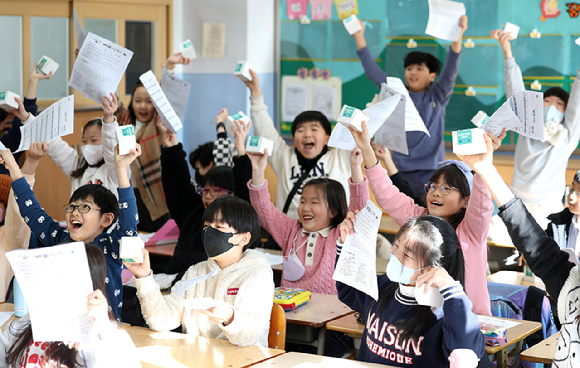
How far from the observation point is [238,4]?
6609 mm

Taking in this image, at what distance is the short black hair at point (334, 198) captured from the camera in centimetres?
323

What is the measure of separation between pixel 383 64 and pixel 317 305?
3.91 meters

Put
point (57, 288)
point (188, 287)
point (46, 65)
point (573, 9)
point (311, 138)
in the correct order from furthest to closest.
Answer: point (573, 9), point (311, 138), point (46, 65), point (188, 287), point (57, 288)

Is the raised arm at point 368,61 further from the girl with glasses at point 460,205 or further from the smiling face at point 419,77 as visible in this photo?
the girl with glasses at point 460,205

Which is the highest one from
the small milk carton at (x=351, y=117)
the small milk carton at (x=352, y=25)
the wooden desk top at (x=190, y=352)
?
the small milk carton at (x=352, y=25)

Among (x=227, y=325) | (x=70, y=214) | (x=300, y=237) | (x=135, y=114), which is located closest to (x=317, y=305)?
(x=300, y=237)

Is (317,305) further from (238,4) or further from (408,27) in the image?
(238,4)

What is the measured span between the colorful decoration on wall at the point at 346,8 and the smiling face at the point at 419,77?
182cm

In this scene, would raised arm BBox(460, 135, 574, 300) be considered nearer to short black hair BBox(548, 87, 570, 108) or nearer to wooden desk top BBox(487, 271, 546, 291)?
wooden desk top BBox(487, 271, 546, 291)

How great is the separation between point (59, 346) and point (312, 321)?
1.02 m

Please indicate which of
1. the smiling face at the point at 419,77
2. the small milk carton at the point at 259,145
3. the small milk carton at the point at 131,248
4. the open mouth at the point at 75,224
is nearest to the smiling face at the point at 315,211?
the small milk carton at the point at 259,145

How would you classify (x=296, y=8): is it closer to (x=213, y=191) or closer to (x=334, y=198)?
(x=213, y=191)

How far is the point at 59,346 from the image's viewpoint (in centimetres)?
192

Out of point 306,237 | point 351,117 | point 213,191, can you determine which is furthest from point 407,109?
point 213,191
